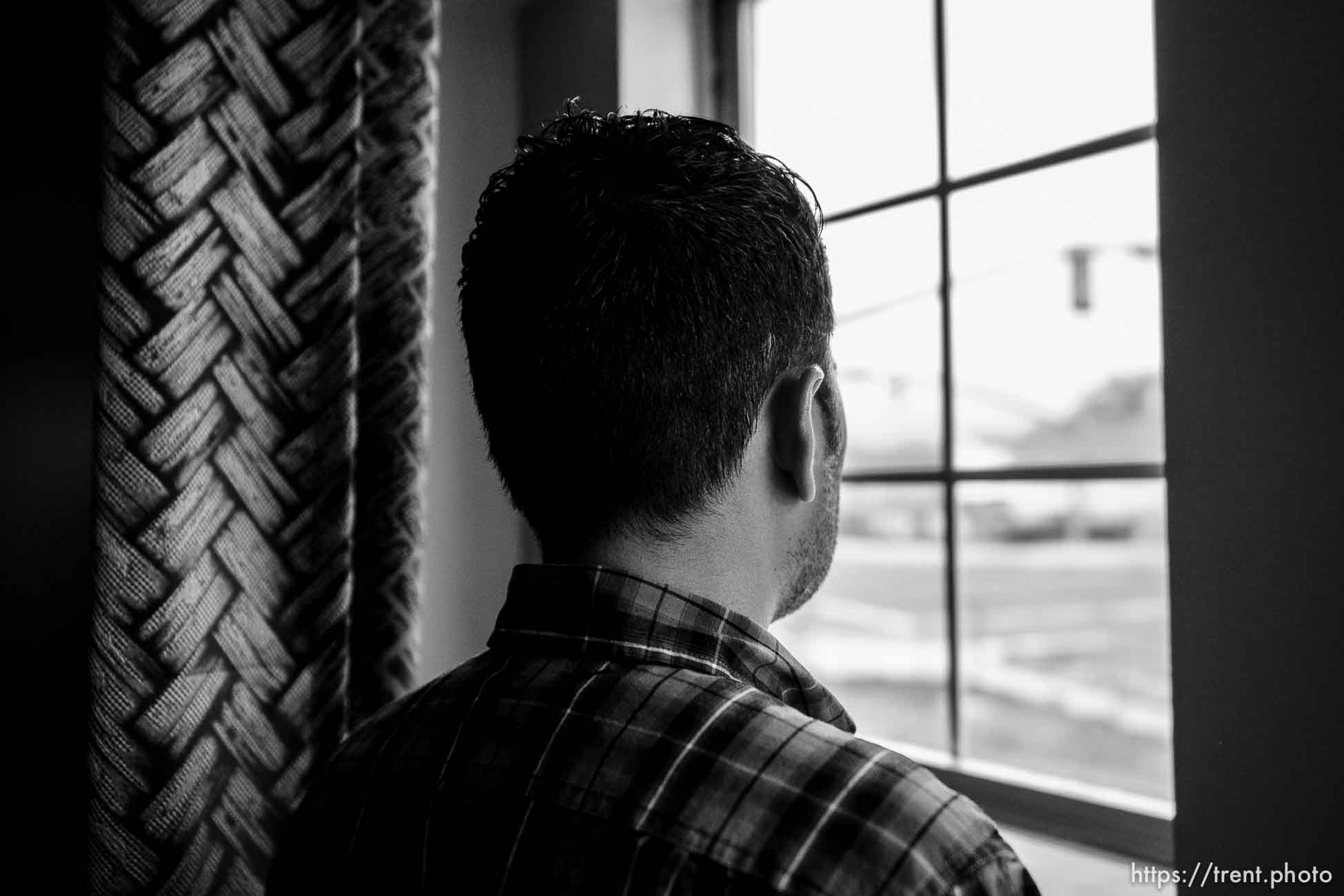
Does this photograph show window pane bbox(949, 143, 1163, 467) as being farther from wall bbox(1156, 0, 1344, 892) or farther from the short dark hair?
the short dark hair

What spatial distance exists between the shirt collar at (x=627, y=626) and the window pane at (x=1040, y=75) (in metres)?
0.89

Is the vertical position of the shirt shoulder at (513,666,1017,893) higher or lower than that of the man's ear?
lower

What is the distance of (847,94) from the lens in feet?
5.12

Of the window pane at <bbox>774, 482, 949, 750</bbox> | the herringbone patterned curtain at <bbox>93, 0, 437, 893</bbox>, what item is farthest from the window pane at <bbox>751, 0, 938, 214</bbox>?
the window pane at <bbox>774, 482, 949, 750</bbox>

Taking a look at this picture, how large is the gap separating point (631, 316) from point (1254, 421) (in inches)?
22.2

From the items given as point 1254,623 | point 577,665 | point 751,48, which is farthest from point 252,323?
point 751,48

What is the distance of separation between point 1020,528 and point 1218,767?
20.0m

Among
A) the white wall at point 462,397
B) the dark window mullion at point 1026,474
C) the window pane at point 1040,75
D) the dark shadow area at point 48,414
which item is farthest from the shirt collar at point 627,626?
the white wall at point 462,397

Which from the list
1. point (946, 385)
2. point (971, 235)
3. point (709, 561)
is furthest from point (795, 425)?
point (971, 235)

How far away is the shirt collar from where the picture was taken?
62cm

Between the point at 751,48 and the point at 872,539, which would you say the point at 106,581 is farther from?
the point at 872,539

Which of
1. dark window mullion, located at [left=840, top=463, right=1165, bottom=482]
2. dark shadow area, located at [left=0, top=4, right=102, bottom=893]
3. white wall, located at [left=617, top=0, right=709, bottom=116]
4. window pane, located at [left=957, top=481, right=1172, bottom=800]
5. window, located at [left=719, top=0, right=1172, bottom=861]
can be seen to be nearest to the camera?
dark shadow area, located at [left=0, top=4, right=102, bottom=893]

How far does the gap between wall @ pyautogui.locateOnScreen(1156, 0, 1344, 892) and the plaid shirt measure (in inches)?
17.1

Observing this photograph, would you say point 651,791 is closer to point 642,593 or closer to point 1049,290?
point 642,593
